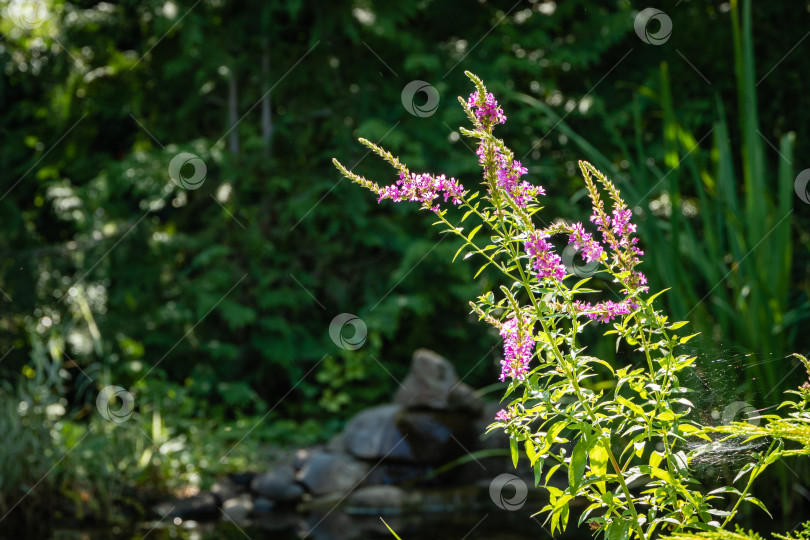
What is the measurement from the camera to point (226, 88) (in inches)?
235

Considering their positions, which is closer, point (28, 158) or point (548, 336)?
point (548, 336)

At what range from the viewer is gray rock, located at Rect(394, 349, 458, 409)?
461cm

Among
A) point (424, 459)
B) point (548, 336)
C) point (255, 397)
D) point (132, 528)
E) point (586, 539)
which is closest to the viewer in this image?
point (548, 336)

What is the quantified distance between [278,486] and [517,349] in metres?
3.32

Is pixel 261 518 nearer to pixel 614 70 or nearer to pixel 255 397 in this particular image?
pixel 255 397

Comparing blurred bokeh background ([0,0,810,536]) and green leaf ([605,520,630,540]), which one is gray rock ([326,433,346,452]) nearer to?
blurred bokeh background ([0,0,810,536])

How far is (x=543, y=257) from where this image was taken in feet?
3.55

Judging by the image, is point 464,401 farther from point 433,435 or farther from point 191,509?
point 191,509

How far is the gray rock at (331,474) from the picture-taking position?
424 cm

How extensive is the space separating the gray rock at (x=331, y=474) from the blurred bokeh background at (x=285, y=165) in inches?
17.3

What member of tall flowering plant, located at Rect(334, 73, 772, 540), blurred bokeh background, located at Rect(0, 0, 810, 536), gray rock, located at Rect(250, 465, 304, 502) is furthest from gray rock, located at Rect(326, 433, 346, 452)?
tall flowering plant, located at Rect(334, 73, 772, 540)

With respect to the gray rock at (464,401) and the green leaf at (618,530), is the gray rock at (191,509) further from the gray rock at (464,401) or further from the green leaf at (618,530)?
the green leaf at (618,530)

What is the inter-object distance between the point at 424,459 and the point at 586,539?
1501 millimetres

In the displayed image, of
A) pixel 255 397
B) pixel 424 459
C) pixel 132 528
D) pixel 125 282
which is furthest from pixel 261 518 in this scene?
pixel 125 282
